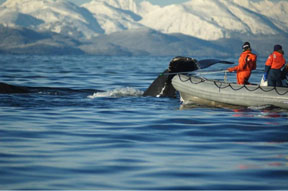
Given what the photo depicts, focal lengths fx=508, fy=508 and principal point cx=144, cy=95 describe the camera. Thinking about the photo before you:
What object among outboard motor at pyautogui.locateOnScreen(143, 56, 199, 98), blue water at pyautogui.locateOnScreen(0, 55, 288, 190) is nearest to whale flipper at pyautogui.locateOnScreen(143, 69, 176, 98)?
outboard motor at pyautogui.locateOnScreen(143, 56, 199, 98)

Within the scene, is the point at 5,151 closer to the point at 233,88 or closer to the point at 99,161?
the point at 99,161

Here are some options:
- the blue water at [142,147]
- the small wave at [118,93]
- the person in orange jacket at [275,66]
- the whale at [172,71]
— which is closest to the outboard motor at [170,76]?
the whale at [172,71]

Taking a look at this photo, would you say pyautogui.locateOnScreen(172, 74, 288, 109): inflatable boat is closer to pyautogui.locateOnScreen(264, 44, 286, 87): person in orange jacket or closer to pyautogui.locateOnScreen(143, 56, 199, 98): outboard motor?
pyautogui.locateOnScreen(264, 44, 286, 87): person in orange jacket

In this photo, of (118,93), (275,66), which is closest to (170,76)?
(118,93)

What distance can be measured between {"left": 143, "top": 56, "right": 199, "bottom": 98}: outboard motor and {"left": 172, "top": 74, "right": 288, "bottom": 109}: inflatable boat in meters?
0.87

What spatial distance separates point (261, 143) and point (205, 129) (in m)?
1.63

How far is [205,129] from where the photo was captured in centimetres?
1021

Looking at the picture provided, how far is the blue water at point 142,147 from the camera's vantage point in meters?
6.32

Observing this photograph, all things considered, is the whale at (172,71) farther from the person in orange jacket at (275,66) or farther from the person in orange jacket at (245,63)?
the person in orange jacket at (275,66)

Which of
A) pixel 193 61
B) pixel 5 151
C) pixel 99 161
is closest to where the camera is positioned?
pixel 99 161

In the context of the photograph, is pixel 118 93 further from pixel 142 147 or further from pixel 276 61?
pixel 142 147

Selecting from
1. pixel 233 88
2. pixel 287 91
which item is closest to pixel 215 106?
pixel 233 88

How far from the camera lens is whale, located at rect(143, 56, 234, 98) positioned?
15.7 meters

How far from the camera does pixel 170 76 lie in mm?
16453
